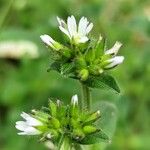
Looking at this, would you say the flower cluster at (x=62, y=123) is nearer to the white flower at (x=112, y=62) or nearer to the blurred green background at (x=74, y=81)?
the white flower at (x=112, y=62)

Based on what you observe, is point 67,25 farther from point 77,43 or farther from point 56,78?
point 56,78

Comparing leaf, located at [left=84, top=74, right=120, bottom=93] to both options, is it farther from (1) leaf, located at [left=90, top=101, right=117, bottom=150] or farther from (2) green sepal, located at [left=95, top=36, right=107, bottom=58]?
(1) leaf, located at [left=90, top=101, right=117, bottom=150]

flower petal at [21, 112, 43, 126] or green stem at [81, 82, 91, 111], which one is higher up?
green stem at [81, 82, 91, 111]

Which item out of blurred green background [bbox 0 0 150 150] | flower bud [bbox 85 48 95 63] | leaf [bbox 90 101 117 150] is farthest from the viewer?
blurred green background [bbox 0 0 150 150]

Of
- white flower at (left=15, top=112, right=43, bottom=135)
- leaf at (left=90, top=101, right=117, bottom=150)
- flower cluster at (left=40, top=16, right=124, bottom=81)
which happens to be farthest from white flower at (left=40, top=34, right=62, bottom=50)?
leaf at (left=90, top=101, right=117, bottom=150)

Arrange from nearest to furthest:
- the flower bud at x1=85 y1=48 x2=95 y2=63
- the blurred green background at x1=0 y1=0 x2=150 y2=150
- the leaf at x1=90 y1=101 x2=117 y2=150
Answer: the flower bud at x1=85 y1=48 x2=95 y2=63, the leaf at x1=90 y1=101 x2=117 y2=150, the blurred green background at x1=0 y1=0 x2=150 y2=150

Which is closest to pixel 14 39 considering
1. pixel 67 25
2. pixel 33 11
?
pixel 33 11

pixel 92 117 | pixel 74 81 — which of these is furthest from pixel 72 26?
pixel 74 81

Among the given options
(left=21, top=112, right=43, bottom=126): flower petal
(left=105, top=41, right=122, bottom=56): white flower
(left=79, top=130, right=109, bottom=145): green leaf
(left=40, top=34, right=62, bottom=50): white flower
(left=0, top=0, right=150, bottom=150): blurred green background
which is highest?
(left=0, top=0, right=150, bottom=150): blurred green background

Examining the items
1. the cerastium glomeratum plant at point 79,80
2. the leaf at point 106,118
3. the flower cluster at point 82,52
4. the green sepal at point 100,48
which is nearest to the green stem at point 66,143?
the cerastium glomeratum plant at point 79,80
